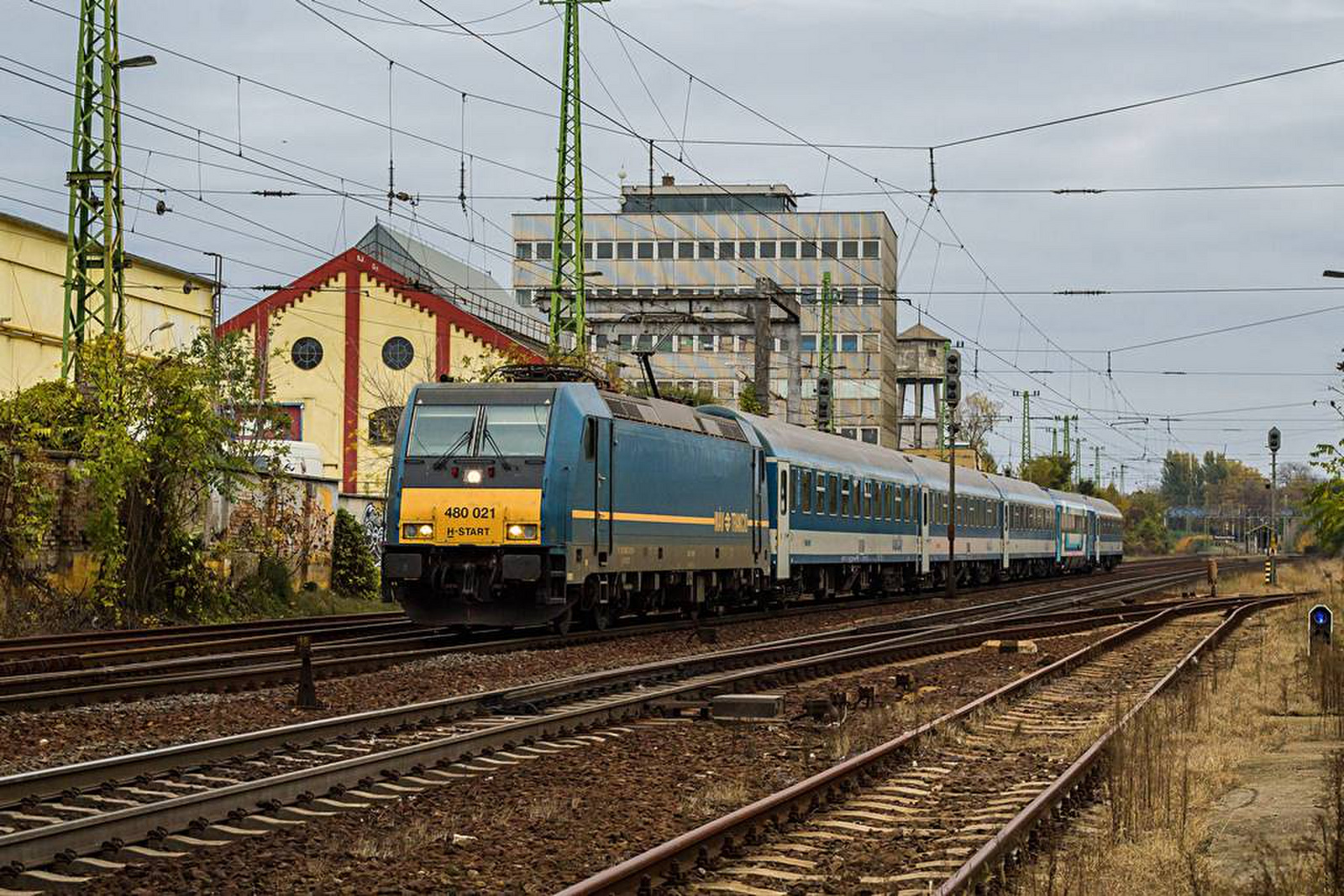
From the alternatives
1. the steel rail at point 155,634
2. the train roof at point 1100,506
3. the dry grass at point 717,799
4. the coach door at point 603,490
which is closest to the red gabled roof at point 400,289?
the train roof at point 1100,506

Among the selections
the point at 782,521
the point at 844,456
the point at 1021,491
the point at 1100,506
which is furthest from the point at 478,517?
the point at 1100,506

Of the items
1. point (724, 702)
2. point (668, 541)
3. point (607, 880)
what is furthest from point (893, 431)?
point (607, 880)

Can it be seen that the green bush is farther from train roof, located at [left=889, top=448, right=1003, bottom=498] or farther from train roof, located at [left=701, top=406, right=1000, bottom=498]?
train roof, located at [left=889, top=448, right=1003, bottom=498]

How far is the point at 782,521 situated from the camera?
3225 cm

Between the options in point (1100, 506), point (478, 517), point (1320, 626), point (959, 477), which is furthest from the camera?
point (1100, 506)

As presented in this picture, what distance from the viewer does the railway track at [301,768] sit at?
8.48 meters

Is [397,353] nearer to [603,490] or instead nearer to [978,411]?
[603,490]

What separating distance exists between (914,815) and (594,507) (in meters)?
12.4

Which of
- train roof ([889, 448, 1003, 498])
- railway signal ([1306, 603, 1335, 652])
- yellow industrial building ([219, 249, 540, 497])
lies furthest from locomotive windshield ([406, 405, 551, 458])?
yellow industrial building ([219, 249, 540, 497])

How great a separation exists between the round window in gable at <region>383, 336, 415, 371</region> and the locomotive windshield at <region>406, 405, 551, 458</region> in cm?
4079

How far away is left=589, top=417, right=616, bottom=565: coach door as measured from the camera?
22.5 meters

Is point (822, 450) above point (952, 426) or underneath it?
underneath

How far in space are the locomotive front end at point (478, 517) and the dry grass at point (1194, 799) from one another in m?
8.22

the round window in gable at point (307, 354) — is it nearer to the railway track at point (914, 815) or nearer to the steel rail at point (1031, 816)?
the railway track at point (914, 815)
